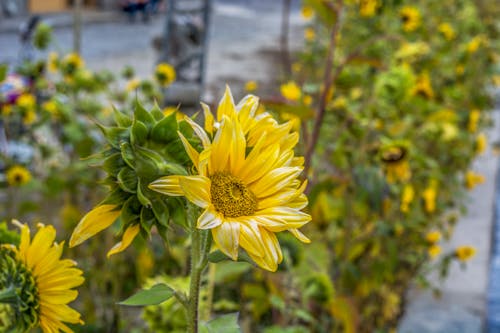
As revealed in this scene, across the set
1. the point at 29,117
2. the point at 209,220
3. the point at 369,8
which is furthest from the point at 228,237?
the point at 369,8

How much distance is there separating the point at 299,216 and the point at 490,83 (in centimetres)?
359

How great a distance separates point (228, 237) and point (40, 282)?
148 mm

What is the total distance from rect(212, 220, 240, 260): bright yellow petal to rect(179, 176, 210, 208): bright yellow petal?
16mm

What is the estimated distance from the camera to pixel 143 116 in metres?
0.51

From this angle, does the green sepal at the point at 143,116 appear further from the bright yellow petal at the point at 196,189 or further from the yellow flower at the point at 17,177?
the yellow flower at the point at 17,177

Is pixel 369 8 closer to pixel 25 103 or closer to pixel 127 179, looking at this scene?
pixel 25 103

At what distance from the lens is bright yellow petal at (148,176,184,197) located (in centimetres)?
46

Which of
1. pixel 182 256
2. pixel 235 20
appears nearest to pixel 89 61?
pixel 235 20

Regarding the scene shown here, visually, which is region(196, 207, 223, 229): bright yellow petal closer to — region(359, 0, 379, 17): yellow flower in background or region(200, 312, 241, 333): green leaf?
region(200, 312, 241, 333): green leaf

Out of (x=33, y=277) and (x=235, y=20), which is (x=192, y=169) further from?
(x=235, y=20)

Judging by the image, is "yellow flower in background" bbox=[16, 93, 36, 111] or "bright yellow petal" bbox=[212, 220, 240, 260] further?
"yellow flower in background" bbox=[16, 93, 36, 111]

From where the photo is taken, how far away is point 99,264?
1.92 m

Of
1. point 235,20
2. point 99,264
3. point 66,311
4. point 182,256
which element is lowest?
point 235,20

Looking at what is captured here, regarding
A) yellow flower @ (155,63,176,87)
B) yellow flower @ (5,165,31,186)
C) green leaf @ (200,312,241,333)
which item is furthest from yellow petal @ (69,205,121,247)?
yellow flower @ (155,63,176,87)
